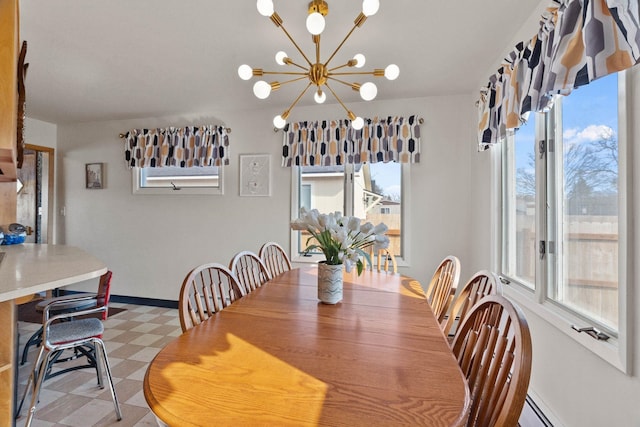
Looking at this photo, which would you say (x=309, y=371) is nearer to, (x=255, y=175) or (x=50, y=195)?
(x=255, y=175)

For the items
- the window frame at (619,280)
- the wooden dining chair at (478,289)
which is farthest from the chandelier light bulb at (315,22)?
the wooden dining chair at (478,289)

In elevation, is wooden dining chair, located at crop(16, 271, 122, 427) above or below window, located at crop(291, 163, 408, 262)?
below

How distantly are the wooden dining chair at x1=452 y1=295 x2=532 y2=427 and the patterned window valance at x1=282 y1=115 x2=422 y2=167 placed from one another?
2.32 meters

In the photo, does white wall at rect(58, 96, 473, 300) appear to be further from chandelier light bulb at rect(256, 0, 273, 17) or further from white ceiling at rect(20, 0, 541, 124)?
chandelier light bulb at rect(256, 0, 273, 17)

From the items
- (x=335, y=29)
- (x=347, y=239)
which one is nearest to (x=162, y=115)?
(x=335, y=29)

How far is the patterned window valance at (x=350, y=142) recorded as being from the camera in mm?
3189

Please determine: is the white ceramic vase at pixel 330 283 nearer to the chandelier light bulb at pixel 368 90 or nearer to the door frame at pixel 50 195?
the chandelier light bulb at pixel 368 90

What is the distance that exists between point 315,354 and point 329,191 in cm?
268

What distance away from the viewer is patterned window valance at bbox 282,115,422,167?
319 cm

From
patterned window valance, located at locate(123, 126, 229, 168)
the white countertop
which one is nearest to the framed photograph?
patterned window valance, located at locate(123, 126, 229, 168)

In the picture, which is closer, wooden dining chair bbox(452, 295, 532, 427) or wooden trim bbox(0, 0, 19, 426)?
wooden dining chair bbox(452, 295, 532, 427)

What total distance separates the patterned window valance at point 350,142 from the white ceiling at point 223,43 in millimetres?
306

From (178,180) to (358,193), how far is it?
2.33 metres

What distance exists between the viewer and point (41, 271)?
5.58ft
